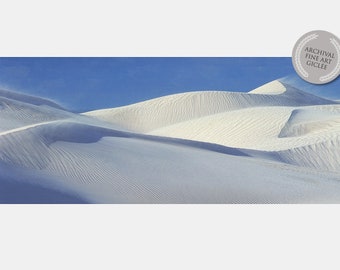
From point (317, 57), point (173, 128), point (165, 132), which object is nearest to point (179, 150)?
point (165, 132)

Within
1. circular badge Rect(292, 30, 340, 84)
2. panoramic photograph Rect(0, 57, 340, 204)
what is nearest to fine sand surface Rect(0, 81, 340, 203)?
panoramic photograph Rect(0, 57, 340, 204)

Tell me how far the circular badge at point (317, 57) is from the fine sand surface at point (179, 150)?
0.84 ft

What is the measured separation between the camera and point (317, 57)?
5930 millimetres

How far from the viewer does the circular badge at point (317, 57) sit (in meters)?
5.87

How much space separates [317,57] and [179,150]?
175cm

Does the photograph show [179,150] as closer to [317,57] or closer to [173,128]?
[173,128]

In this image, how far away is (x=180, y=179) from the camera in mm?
5383

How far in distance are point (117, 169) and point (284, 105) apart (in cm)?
235

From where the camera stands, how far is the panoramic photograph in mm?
5242

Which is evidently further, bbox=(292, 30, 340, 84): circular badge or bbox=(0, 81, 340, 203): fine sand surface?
bbox=(292, 30, 340, 84): circular badge

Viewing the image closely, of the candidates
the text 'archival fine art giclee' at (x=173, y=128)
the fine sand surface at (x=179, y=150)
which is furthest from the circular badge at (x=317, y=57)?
the fine sand surface at (x=179, y=150)

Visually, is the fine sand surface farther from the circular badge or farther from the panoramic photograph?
the circular badge

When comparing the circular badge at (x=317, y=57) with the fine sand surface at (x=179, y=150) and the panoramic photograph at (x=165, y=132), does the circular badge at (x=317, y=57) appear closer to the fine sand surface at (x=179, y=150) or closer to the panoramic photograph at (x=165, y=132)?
the panoramic photograph at (x=165, y=132)

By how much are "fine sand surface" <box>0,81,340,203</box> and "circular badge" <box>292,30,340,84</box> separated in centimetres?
26
